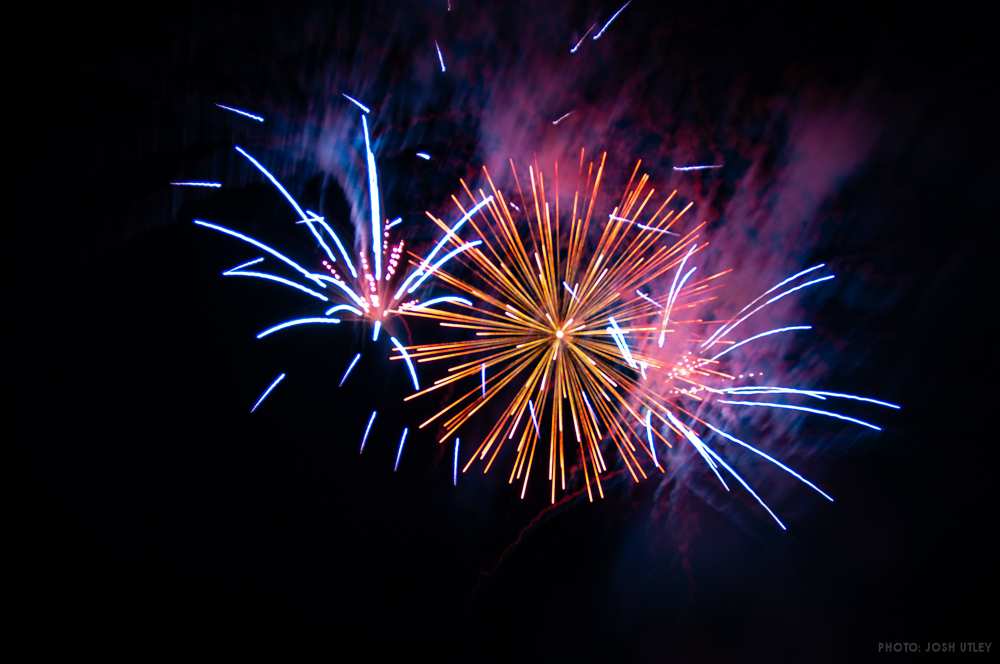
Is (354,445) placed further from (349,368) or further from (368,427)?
(349,368)

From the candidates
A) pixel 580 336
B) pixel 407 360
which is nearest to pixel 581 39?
pixel 580 336

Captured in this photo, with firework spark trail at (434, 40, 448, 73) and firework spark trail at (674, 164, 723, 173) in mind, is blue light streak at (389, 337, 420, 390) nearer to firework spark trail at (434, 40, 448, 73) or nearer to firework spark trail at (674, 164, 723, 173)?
firework spark trail at (434, 40, 448, 73)

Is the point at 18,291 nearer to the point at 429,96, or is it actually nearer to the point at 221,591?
the point at 221,591

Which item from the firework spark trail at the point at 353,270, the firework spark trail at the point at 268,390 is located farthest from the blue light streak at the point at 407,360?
Answer: the firework spark trail at the point at 268,390

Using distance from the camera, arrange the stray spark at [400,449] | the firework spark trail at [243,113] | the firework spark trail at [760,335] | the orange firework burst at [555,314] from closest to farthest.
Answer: the firework spark trail at [243,113]
the orange firework burst at [555,314]
the stray spark at [400,449]
the firework spark trail at [760,335]

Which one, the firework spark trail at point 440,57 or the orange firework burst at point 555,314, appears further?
the orange firework burst at point 555,314

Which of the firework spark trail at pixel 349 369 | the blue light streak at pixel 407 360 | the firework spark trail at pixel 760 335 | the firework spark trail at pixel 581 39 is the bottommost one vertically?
the firework spark trail at pixel 349 369

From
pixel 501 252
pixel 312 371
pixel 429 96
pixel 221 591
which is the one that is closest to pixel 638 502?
pixel 501 252

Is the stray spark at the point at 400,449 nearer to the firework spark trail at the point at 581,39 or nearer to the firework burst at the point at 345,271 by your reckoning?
the firework burst at the point at 345,271
